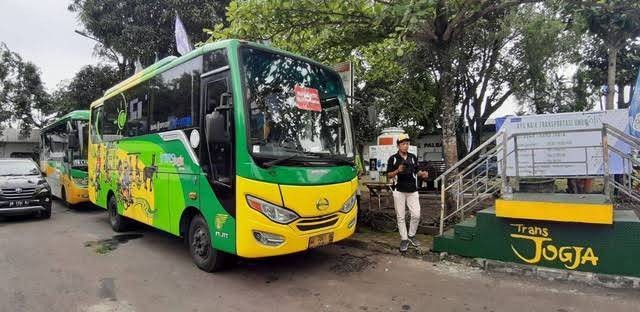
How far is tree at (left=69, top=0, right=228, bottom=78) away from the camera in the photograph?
16.1 metres

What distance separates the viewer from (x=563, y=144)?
8.76 metres

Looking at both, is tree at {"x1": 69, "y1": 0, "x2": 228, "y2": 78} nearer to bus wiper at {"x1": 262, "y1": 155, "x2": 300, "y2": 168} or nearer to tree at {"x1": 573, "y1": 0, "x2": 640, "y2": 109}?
bus wiper at {"x1": 262, "y1": 155, "x2": 300, "y2": 168}

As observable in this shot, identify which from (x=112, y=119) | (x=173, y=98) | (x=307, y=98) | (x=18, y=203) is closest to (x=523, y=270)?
(x=307, y=98)

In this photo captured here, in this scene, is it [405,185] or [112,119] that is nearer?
[405,185]

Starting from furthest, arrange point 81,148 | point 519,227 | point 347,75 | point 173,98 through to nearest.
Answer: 1. point 81,148
2. point 347,75
3. point 173,98
4. point 519,227

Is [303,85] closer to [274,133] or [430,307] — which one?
[274,133]

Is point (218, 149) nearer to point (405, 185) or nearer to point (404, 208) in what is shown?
point (405, 185)

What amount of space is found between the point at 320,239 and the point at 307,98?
6.48 ft

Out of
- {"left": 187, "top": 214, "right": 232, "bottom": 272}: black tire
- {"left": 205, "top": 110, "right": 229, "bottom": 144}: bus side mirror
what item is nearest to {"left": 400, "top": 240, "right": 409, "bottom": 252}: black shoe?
{"left": 187, "top": 214, "right": 232, "bottom": 272}: black tire

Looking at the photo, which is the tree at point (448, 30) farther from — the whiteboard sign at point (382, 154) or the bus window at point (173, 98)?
the whiteboard sign at point (382, 154)

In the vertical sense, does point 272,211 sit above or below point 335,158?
below

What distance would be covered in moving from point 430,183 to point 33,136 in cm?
3079

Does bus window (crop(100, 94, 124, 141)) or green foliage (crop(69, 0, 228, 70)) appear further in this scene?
green foliage (crop(69, 0, 228, 70))

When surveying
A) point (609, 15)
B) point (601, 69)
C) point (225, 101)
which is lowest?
point (225, 101)
